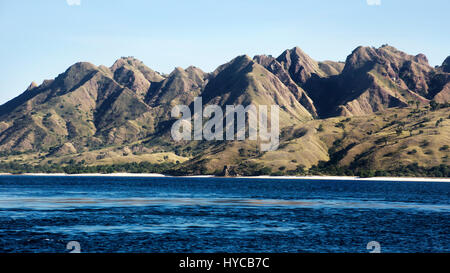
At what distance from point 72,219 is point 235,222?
31.7 m

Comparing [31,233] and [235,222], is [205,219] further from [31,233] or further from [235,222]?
[31,233]

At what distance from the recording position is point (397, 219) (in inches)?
4129

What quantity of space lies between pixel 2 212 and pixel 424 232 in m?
87.8

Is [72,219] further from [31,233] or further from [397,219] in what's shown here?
[397,219]

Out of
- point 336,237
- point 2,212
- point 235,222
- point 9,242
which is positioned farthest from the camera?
point 2,212
